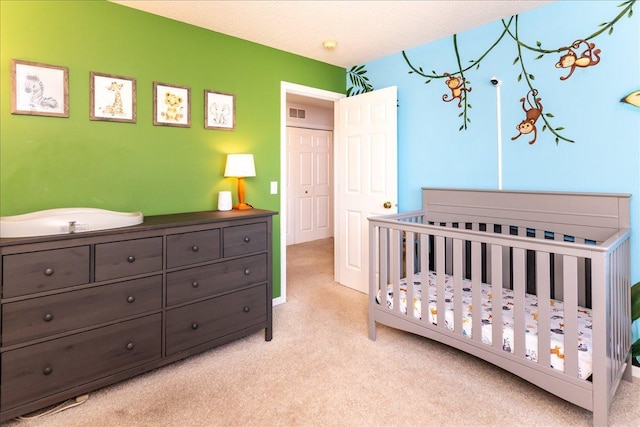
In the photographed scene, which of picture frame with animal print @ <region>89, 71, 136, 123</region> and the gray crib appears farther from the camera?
picture frame with animal print @ <region>89, 71, 136, 123</region>

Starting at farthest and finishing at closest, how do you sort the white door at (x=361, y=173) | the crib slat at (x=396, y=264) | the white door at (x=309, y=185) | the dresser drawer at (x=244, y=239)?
the white door at (x=309, y=185), the white door at (x=361, y=173), the crib slat at (x=396, y=264), the dresser drawer at (x=244, y=239)

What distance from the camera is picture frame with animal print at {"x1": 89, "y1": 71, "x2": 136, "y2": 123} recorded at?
2.14m

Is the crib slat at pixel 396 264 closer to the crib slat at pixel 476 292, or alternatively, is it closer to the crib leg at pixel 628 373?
the crib slat at pixel 476 292

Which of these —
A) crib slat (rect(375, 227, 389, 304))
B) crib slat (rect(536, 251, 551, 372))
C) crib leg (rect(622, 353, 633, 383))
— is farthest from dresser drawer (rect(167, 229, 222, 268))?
crib leg (rect(622, 353, 633, 383))

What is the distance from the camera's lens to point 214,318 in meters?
2.21

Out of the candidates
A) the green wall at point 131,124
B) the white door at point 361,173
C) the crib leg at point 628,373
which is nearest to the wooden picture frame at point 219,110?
the green wall at point 131,124

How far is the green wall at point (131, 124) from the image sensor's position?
192 centimetres

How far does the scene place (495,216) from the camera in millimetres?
2555

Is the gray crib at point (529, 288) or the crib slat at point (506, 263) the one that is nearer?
the gray crib at point (529, 288)

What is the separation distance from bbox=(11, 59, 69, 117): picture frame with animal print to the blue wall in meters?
2.54

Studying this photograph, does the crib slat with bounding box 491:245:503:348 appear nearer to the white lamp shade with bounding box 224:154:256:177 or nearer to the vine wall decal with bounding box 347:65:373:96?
the white lamp shade with bounding box 224:154:256:177

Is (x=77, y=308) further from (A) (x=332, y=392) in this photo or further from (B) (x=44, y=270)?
(A) (x=332, y=392)

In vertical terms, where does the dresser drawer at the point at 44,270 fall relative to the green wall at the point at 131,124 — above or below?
below

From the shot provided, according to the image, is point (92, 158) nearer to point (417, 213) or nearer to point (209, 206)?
point (209, 206)
